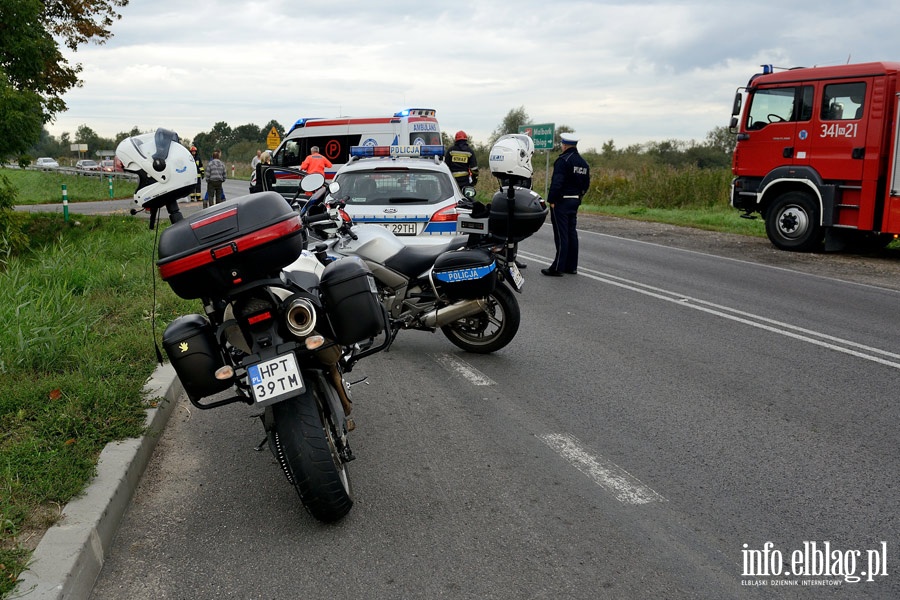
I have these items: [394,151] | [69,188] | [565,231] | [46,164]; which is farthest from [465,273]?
[46,164]

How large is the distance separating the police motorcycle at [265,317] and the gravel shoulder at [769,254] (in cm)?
977

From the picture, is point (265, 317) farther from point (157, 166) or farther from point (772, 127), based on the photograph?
point (772, 127)

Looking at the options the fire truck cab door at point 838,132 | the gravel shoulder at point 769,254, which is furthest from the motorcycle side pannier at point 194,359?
the fire truck cab door at point 838,132

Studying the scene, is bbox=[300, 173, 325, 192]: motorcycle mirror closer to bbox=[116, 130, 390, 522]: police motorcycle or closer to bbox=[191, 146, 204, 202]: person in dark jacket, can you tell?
bbox=[191, 146, 204, 202]: person in dark jacket

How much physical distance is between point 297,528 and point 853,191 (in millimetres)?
13175

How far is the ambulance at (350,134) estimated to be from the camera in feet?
69.6

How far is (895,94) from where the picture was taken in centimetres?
1370

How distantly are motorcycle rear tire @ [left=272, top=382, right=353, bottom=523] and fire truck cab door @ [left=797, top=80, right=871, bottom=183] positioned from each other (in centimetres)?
1306

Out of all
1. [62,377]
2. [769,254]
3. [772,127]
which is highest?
[772,127]

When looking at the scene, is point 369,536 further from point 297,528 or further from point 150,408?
point 150,408

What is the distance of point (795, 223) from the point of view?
15383 millimetres

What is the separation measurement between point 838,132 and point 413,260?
35.7ft

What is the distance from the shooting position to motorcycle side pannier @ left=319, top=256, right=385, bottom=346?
4074 millimetres

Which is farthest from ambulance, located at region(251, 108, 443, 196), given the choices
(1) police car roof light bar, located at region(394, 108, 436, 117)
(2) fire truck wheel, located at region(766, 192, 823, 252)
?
(2) fire truck wheel, located at region(766, 192, 823, 252)
